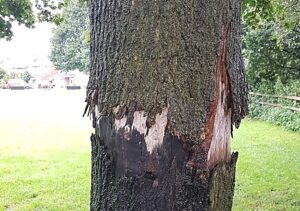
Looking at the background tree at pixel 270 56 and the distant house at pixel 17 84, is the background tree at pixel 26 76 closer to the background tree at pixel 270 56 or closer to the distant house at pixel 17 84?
the distant house at pixel 17 84

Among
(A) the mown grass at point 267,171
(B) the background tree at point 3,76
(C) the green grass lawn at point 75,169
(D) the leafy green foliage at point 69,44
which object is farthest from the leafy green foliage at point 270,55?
(B) the background tree at point 3,76

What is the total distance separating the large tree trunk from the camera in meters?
1.19

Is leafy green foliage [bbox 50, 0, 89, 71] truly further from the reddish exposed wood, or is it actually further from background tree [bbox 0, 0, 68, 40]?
the reddish exposed wood

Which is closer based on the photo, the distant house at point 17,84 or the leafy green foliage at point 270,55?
the leafy green foliage at point 270,55

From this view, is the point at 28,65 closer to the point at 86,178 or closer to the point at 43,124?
the point at 43,124

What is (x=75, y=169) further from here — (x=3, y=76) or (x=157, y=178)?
(x=3, y=76)

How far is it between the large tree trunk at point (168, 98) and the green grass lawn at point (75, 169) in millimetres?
3884

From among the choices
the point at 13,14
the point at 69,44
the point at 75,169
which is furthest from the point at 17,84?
the point at 75,169

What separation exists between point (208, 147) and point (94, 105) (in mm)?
387

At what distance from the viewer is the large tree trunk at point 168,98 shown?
3.90ft

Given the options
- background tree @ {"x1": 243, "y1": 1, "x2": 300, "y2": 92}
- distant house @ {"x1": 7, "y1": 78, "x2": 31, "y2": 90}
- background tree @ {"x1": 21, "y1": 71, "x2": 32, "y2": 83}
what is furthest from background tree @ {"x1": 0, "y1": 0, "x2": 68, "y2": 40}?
background tree @ {"x1": 21, "y1": 71, "x2": 32, "y2": 83}

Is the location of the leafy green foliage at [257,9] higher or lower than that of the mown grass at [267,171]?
higher

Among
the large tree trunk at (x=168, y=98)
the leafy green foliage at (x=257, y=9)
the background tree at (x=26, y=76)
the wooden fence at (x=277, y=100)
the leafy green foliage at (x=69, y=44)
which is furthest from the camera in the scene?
the background tree at (x=26, y=76)

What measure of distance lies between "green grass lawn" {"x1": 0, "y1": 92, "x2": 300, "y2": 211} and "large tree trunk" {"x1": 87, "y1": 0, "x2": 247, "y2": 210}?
3.88m
